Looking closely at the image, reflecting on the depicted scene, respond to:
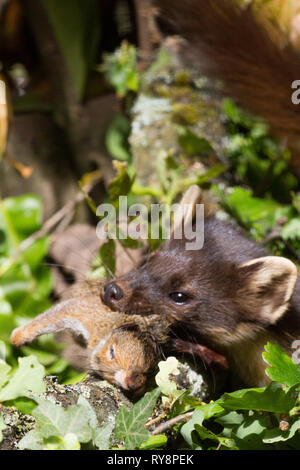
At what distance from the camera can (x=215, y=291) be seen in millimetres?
1339

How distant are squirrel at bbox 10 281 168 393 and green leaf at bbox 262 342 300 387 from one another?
0.26 meters

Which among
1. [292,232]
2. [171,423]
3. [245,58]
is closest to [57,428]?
[171,423]

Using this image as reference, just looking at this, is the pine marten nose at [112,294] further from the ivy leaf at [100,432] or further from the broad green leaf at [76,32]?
the broad green leaf at [76,32]

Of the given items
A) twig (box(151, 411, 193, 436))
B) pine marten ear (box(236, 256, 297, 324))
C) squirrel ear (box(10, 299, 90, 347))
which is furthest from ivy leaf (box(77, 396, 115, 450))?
pine marten ear (box(236, 256, 297, 324))

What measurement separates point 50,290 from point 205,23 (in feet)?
→ 3.59

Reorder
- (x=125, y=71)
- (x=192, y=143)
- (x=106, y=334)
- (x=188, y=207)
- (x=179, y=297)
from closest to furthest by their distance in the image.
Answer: (x=106, y=334), (x=179, y=297), (x=188, y=207), (x=192, y=143), (x=125, y=71)

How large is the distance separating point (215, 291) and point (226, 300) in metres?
0.03

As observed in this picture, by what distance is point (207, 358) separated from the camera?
130cm

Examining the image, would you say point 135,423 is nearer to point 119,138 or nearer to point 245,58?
point 245,58

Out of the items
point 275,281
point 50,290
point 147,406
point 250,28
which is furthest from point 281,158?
point 147,406

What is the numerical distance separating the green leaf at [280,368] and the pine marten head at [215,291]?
12.7 inches

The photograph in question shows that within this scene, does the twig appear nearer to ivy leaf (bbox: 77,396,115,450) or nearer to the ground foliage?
the ground foliage

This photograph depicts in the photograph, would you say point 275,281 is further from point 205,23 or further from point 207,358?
point 205,23

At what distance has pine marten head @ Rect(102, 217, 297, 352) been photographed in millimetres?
1304
